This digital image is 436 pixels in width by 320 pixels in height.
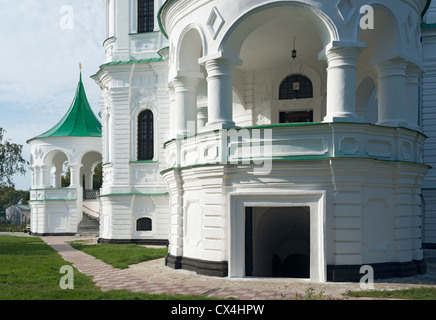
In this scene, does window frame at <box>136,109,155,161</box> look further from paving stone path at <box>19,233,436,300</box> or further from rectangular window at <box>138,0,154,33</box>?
paving stone path at <box>19,233,436,300</box>

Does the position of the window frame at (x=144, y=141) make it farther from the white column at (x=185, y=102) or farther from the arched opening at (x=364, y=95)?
the arched opening at (x=364, y=95)

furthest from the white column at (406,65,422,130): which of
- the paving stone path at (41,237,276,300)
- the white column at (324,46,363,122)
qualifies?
the paving stone path at (41,237,276,300)

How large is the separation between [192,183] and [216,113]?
2.24 metres

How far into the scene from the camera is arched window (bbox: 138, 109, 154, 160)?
1038 inches

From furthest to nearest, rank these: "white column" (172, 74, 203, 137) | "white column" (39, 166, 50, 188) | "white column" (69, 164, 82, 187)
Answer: "white column" (39, 166, 50, 188), "white column" (69, 164, 82, 187), "white column" (172, 74, 203, 137)

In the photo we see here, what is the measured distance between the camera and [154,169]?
2602 cm

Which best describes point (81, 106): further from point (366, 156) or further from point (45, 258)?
point (366, 156)

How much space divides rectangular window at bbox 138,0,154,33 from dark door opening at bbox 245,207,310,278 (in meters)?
13.0

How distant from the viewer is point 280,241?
18797mm

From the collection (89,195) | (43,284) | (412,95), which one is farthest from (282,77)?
(89,195)

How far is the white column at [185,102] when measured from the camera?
16.1 m

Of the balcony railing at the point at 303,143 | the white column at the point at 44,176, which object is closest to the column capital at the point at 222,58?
the balcony railing at the point at 303,143

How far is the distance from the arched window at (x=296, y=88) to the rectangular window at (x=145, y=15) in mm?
9214

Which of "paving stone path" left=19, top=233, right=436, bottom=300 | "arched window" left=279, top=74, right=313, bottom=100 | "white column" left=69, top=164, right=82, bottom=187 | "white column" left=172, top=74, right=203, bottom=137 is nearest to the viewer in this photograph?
"paving stone path" left=19, top=233, right=436, bottom=300
